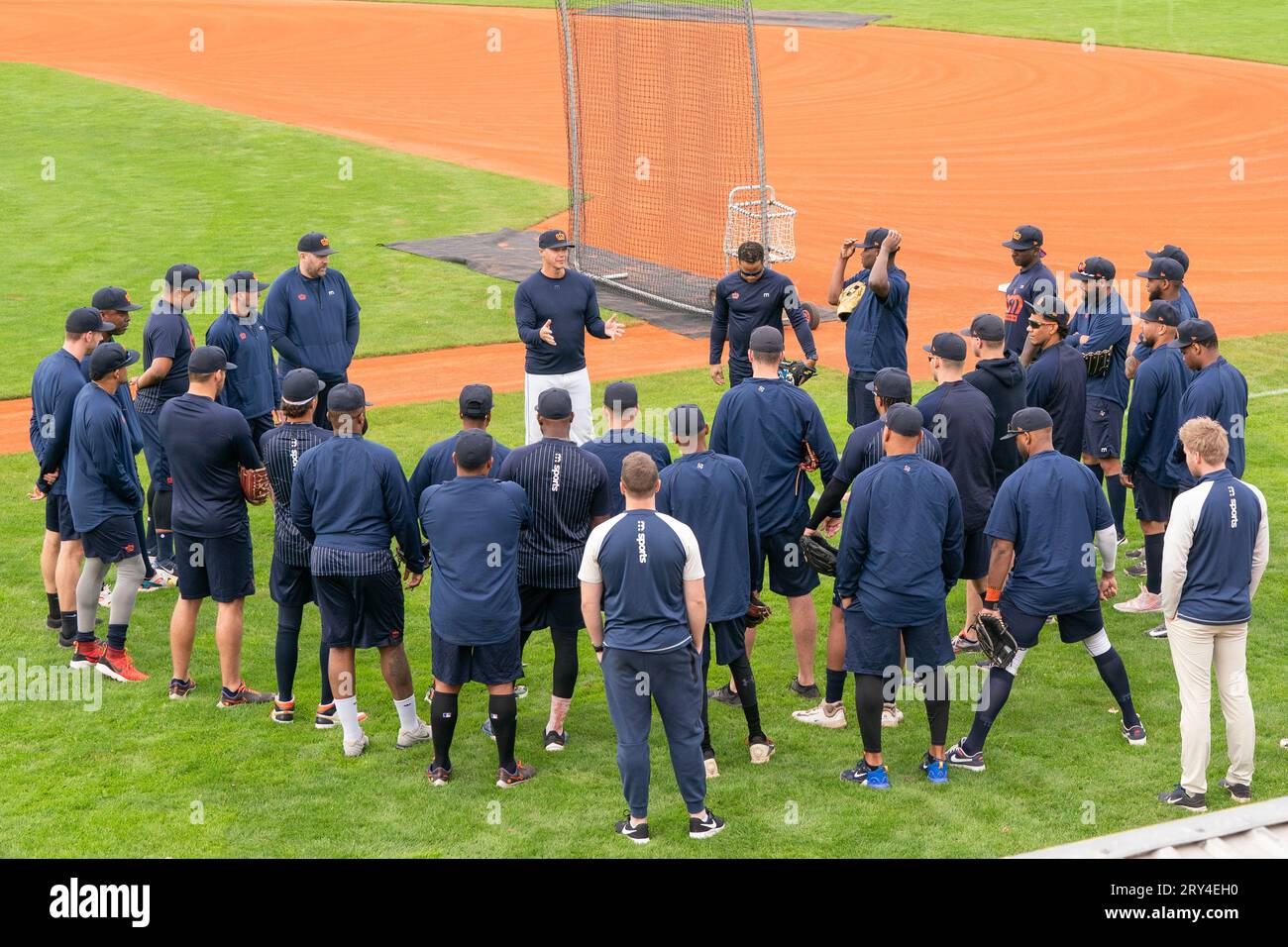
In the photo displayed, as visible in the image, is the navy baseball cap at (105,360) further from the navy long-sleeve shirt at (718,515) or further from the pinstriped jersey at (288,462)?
the navy long-sleeve shirt at (718,515)

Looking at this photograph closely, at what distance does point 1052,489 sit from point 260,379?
655cm

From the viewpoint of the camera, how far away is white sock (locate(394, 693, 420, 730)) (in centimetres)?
862

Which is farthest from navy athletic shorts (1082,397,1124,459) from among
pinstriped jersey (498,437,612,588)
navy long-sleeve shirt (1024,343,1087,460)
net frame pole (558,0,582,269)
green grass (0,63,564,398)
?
net frame pole (558,0,582,269)

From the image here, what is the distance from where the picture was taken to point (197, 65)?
3722 cm

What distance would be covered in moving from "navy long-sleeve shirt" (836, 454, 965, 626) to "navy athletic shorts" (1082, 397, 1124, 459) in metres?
3.67

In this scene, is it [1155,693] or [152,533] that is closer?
[1155,693]

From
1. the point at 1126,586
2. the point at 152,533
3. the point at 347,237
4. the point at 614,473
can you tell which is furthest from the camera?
the point at 347,237

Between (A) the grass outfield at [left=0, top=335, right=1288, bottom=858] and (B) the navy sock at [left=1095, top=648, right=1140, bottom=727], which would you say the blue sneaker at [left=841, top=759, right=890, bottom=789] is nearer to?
(A) the grass outfield at [left=0, top=335, right=1288, bottom=858]

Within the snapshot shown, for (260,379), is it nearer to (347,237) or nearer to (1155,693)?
(1155,693)

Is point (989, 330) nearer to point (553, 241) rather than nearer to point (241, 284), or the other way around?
point (553, 241)

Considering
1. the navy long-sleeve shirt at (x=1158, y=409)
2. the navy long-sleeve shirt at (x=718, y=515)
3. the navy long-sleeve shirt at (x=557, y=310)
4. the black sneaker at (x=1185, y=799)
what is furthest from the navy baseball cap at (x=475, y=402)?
the navy long-sleeve shirt at (x=1158, y=409)

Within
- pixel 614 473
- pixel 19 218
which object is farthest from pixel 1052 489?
pixel 19 218

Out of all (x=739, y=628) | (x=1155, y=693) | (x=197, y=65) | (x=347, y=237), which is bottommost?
(x=1155, y=693)

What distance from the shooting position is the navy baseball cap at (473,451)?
7.75 metres
